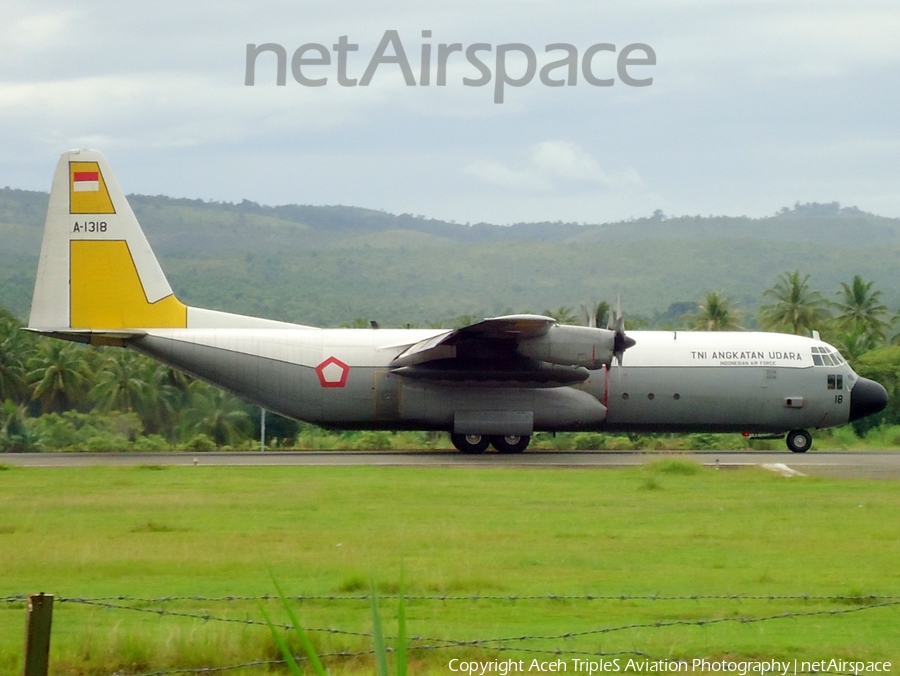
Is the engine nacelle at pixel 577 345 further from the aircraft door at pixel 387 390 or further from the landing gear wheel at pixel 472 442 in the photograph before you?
the aircraft door at pixel 387 390

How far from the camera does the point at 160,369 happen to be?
146 ft

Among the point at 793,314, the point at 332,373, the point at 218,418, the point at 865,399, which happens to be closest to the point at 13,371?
the point at 218,418

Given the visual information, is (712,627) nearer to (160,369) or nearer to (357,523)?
(357,523)

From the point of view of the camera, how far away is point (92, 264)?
30.8m

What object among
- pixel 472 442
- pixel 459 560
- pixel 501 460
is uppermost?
pixel 459 560

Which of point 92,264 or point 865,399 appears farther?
point 865,399

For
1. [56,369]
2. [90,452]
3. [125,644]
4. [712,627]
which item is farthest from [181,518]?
[56,369]

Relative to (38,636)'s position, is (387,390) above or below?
below

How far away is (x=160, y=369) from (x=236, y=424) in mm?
7597

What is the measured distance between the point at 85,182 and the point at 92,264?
6.99 ft

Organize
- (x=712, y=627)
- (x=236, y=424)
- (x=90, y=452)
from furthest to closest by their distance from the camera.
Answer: (x=236, y=424) < (x=90, y=452) < (x=712, y=627)

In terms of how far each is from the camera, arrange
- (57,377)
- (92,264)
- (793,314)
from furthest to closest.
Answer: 1. (793,314)
2. (57,377)
3. (92,264)

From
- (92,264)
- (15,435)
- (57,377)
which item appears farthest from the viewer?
(57,377)

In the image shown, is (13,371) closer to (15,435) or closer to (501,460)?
(15,435)
